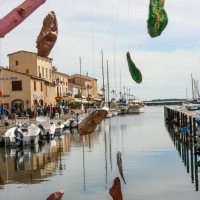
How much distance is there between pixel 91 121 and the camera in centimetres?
399

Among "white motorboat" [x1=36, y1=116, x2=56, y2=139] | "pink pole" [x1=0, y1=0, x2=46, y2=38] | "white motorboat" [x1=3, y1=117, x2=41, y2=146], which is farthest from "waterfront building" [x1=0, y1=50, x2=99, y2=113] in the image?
"pink pole" [x1=0, y1=0, x2=46, y2=38]

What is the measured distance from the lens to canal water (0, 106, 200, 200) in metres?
15.5

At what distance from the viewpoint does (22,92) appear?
51.8 meters

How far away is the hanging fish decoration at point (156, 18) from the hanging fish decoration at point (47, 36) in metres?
0.77

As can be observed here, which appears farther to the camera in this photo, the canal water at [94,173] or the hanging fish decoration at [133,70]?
the canal water at [94,173]

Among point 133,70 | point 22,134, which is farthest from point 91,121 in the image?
point 22,134

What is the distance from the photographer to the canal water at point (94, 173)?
15.5 meters

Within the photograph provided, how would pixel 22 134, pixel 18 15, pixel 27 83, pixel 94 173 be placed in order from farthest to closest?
pixel 27 83 → pixel 22 134 → pixel 94 173 → pixel 18 15

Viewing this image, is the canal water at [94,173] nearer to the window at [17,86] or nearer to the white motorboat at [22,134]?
the white motorboat at [22,134]

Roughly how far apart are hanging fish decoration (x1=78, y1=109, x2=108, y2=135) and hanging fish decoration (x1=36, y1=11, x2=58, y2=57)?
2.05ft

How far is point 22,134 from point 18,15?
92.1 ft

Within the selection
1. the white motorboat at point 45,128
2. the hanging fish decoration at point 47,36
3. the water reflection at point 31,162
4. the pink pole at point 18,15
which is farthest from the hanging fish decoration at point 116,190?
the white motorboat at point 45,128

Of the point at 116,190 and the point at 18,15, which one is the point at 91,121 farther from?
the point at 18,15

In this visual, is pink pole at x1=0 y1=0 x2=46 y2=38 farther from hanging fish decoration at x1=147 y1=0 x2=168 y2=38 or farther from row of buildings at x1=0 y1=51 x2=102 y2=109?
row of buildings at x1=0 y1=51 x2=102 y2=109
